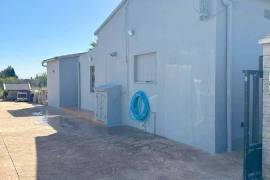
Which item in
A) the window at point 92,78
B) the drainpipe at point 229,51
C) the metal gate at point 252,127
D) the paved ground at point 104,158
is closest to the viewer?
the metal gate at point 252,127

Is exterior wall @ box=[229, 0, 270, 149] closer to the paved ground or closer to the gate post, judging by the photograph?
the paved ground

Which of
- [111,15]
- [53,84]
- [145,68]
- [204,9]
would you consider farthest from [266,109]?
[53,84]

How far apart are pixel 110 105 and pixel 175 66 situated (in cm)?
381

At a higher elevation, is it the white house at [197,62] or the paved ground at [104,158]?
the white house at [197,62]

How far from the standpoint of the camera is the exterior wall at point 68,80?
1833cm

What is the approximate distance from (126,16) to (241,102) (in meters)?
5.44

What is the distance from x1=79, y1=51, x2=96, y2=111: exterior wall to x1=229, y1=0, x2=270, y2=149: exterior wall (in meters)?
8.98

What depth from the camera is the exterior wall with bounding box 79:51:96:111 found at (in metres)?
15.3

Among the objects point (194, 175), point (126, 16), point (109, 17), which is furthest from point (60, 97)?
point (194, 175)

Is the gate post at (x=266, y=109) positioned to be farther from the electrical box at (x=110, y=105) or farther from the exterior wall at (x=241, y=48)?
the electrical box at (x=110, y=105)

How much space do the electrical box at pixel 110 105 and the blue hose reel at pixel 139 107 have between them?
967 millimetres

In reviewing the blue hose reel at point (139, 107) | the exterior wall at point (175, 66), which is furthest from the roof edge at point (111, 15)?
the blue hose reel at point (139, 107)

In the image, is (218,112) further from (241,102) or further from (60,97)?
(60,97)

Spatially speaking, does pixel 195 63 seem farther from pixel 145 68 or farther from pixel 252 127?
pixel 145 68
